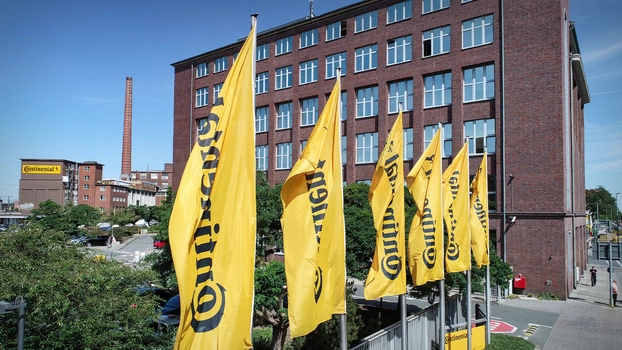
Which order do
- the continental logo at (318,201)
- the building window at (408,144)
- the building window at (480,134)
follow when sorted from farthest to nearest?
the building window at (408,144) → the building window at (480,134) → the continental logo at (318,201)

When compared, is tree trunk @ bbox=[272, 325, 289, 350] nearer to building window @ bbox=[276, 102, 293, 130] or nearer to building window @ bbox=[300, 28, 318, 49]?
building window @ bbox=[276, 102, 293, 130]

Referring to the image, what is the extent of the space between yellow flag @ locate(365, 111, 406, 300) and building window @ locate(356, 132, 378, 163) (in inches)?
1064

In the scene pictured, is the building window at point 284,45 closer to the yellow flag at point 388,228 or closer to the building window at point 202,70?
the building window at point 202,70

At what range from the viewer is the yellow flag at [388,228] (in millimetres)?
10180

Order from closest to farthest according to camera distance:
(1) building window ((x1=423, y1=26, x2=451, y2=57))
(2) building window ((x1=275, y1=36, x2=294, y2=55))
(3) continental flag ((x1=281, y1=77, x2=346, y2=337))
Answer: (3) continental flag ((x1=281, y1=77, x2=346, y2=337)) → (1) building window ((x1=423, y1=26, x2=451, y2=57)) → (2) building window ((x1=275, y1=36, x2=294, y2=55))

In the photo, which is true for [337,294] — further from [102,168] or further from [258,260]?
[102,168]

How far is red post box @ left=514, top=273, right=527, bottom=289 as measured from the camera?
29109 mm

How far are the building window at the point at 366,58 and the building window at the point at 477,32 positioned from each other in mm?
7402

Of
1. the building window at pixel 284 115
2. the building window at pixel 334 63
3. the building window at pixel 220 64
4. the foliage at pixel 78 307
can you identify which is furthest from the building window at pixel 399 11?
the foliage at pixel 78 307

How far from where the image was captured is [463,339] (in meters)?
15.4

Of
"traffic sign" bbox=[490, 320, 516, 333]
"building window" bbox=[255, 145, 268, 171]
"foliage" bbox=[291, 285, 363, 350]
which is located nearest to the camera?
"foliage" bbox=[291, 285, 363, 350]

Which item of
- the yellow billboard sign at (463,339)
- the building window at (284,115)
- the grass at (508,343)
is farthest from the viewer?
the building window at (284,115)

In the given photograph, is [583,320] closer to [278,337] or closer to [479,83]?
[479,83]

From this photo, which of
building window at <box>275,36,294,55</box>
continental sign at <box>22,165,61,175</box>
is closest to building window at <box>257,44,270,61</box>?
building window at <box>275,36,294,55</box>
